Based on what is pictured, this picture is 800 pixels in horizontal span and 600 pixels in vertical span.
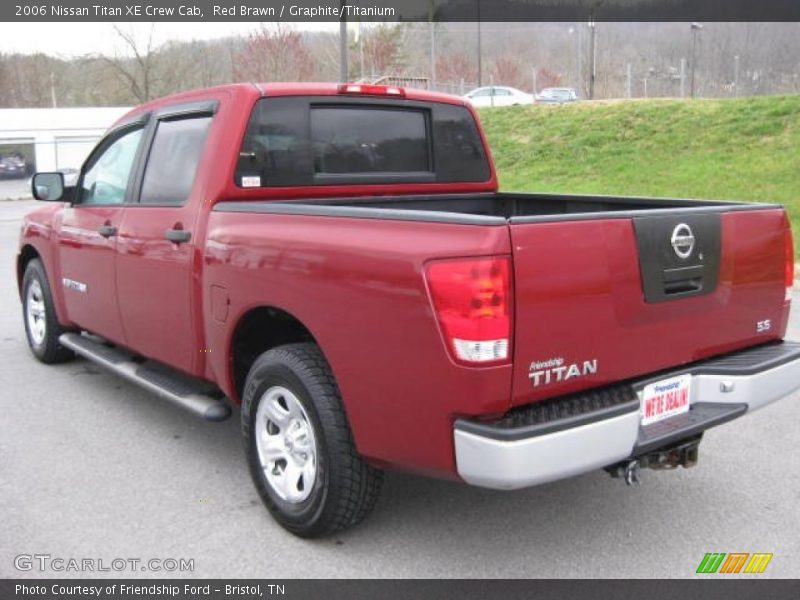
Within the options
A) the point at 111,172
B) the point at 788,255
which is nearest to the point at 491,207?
the point at 788,255

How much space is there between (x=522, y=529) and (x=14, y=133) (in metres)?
38.2

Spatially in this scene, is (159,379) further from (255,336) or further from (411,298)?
(411,298)

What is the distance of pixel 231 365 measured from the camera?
3.81 m

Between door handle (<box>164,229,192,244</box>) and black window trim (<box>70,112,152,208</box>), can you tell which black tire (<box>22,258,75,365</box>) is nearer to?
black window trim (<box>70,112,152,208</box>)

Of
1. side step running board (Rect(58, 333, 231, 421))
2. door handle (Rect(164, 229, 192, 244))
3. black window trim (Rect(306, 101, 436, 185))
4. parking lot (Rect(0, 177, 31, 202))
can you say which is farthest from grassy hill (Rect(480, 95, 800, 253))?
parking lot (Rect(0, 177, 31, 202))

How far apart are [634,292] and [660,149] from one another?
698 inches

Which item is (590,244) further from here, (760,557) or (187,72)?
(187,72)

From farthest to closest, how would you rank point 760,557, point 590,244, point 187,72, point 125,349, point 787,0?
point 187,72, point 787,0, point 125,349, point 760,557, point 590,244

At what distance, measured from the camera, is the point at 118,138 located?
5137mm

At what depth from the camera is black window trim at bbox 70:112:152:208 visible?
473 centimetres

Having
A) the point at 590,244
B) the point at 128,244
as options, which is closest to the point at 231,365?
the point at 128,244

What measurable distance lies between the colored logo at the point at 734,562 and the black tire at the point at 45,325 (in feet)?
15.6

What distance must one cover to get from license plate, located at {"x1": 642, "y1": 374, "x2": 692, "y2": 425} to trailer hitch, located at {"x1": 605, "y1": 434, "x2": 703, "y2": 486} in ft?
0.50

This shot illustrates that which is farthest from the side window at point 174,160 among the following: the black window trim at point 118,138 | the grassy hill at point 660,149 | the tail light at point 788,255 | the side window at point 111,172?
the grassy hill at point 660,149
